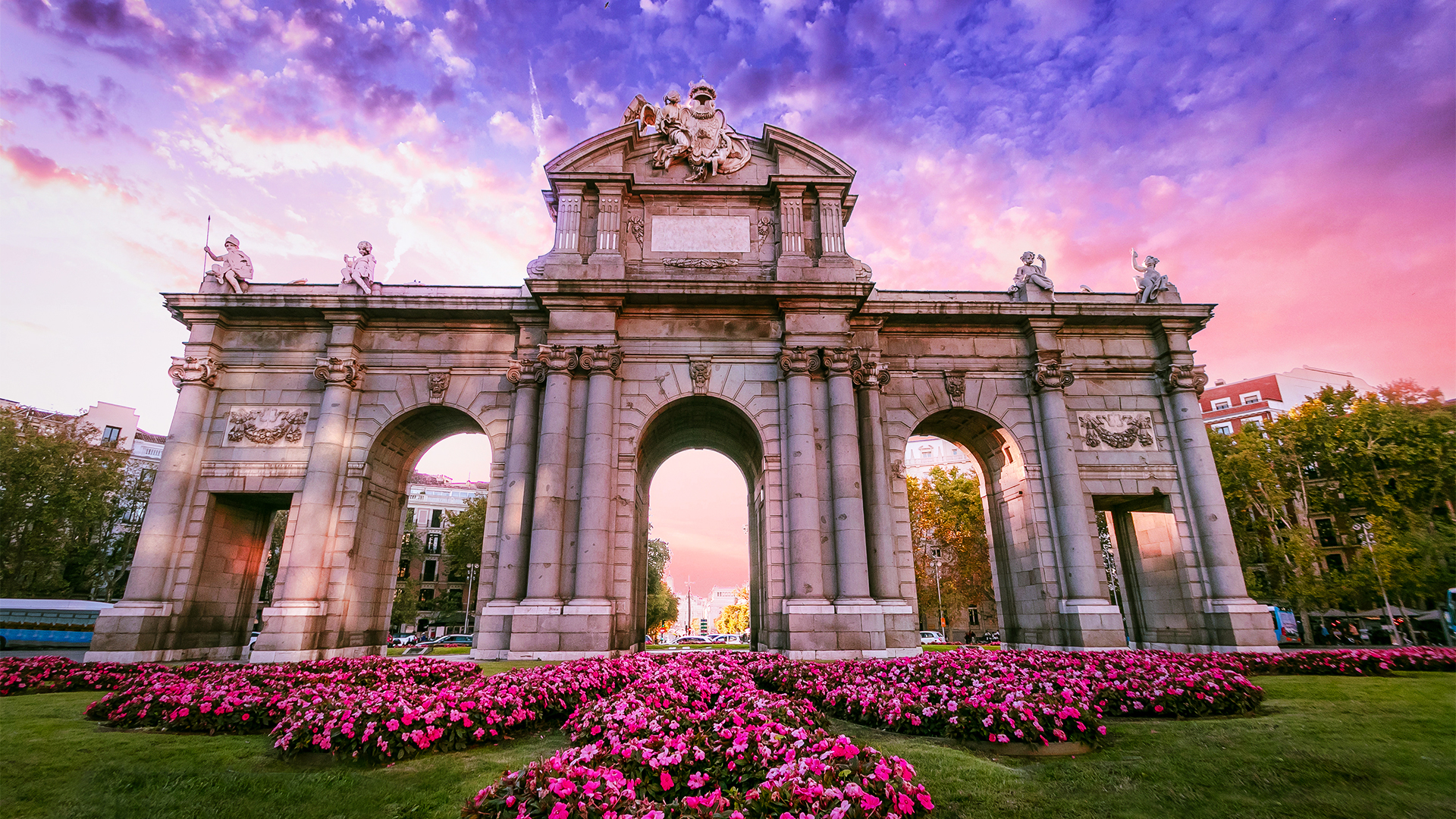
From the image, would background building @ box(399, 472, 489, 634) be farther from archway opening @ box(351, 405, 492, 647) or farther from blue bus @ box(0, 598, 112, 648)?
blue bus @ box(0, 598, 112, 648)

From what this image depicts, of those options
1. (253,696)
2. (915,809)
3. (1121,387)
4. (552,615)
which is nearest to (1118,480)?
(1121,387)

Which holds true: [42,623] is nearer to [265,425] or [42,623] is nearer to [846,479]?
[265,425]

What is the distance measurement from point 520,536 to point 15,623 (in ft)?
116

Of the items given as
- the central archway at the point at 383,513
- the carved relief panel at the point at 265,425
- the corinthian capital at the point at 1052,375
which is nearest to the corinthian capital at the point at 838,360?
the corinthian capital at the point at 1052,375

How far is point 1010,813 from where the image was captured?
231 inches

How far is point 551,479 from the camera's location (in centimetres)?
1948

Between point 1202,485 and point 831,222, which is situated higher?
point 831,222

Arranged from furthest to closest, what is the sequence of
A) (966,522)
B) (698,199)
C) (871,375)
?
(966,522) < (698,199) < (871,375)

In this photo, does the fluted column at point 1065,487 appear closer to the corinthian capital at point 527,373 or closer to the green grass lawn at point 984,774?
the green grass lawn at point 984,774

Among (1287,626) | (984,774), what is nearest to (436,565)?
(984,774)

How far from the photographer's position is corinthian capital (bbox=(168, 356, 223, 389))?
2148 centimetres

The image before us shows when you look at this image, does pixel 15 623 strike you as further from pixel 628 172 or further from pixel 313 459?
pixel 628 172

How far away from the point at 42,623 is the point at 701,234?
136 ft

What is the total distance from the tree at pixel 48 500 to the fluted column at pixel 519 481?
34.9 metres
